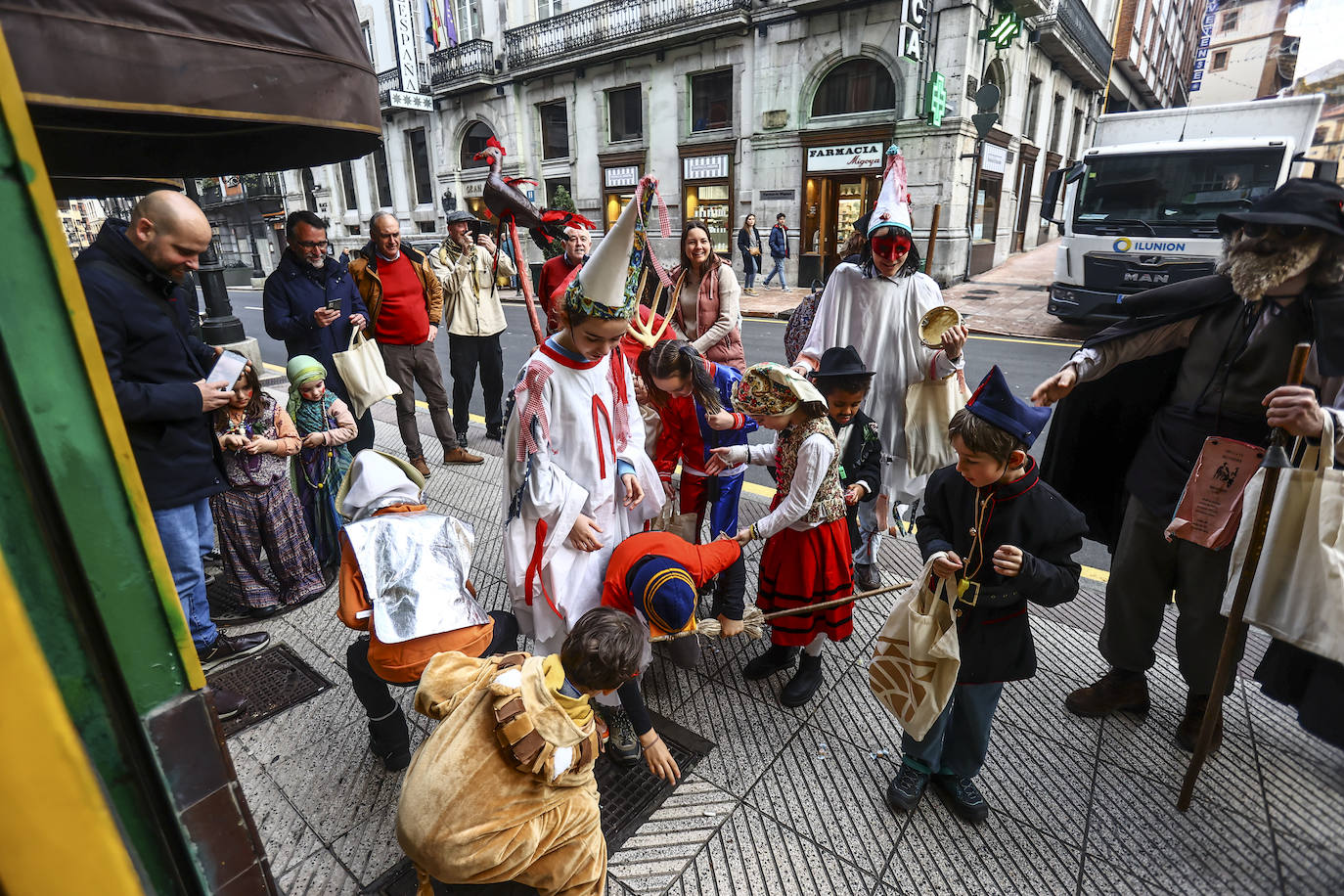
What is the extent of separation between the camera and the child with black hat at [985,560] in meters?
2.09

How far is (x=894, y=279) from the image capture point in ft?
12.2

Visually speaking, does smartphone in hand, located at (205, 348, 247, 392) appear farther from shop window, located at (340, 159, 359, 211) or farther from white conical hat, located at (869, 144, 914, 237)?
shop window, located at (340, 159, 359, 211)

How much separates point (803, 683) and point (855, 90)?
17.4 meters

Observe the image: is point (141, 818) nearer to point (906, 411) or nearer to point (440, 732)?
point (440, 732)

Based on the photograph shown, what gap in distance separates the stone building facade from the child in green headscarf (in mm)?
13052

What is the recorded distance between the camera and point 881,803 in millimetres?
2492

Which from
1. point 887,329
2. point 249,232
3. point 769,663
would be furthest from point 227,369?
point 249,232

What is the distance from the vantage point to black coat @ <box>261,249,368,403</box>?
4.60 metres

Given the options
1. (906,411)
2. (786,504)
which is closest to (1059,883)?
(786,504)

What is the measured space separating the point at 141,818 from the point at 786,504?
2.24 m

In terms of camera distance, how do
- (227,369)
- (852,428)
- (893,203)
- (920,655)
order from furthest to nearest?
(893,203) → (852,428) → (227,369) → (920,655)

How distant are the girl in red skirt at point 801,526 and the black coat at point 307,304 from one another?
3.32 meters

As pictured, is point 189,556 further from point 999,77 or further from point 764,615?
point 999,77

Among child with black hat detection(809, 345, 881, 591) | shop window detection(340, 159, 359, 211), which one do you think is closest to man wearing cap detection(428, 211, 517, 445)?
child with black hat detection(809, 345, 881, 591)
